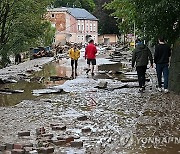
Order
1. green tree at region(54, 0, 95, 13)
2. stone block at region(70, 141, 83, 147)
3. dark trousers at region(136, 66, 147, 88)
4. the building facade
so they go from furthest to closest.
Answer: green tree at region(54, 0, 95, 13)
the building facade
dark trousers at region(136, 66, 147, 88)
stone block at region(70, 141, 83, 147)

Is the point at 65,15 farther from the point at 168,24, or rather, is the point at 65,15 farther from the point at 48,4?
the point at 168,24

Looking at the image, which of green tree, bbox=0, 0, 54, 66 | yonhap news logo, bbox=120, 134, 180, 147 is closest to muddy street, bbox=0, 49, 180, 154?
yonhap news logo, bbox=120, 134, 180, 147

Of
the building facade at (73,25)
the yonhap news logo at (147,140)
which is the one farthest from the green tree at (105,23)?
the yonhap news logo at (147,140)

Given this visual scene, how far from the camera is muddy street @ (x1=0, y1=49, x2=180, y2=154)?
789cm

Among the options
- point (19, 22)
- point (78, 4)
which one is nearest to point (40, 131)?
point (19, 22)

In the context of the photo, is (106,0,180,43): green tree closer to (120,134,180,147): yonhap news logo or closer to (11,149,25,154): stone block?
(120,134,180,147): yonhap news logo

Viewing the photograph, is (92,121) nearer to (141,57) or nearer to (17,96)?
(141,57)

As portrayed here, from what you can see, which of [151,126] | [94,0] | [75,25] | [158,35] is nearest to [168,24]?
[158,35]

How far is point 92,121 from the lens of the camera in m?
10.4

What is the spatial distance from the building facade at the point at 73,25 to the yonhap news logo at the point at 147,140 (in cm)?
10199

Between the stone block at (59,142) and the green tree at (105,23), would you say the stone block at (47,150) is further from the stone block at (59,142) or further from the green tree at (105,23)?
the green tree at (105,23)

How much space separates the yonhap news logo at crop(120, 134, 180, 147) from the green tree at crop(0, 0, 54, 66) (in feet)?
89.3

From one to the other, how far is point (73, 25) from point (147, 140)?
383ft

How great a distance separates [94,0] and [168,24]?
461 ft
